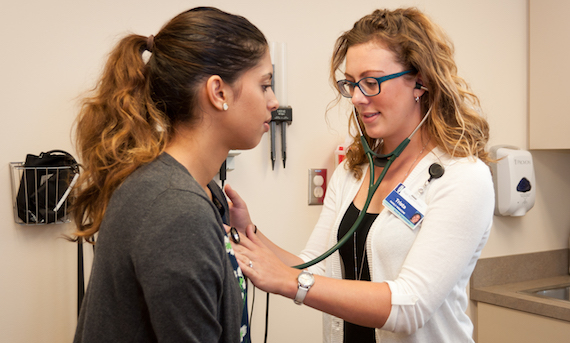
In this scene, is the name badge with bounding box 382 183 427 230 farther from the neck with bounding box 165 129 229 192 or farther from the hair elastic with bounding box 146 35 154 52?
the hair elastic with bounding box 146 35 154 52

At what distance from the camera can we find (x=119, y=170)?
840mm

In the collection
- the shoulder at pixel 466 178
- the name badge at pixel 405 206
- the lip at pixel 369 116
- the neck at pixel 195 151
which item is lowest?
the name badge at pixel 405 206

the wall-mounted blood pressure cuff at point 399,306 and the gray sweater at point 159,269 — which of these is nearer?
the gray sweater at point 159,269

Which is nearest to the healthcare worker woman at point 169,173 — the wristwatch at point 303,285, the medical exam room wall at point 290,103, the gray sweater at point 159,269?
the gray sweater at point 159,269

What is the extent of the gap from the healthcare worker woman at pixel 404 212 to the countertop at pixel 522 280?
39.3 inches

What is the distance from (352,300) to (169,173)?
0.51 m

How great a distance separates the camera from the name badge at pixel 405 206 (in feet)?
3.93

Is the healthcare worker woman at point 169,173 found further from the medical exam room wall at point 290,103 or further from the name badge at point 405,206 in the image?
the medical exam room wall at point 290,103

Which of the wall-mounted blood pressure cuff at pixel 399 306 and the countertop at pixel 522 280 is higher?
the wall-mounted blood pressure cuff at pixel 399 306

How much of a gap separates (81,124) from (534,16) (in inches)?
97.0

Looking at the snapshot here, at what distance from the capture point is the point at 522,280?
102 inches

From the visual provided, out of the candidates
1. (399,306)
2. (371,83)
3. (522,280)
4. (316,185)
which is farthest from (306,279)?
(522,280)

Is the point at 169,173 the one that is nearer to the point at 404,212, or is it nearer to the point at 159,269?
the point at 159,269

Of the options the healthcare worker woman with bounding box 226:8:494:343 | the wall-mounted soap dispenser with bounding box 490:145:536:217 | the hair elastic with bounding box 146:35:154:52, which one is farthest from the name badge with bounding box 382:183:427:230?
the wall-mounted soap dispenser with bounding box 490:145:536:217
